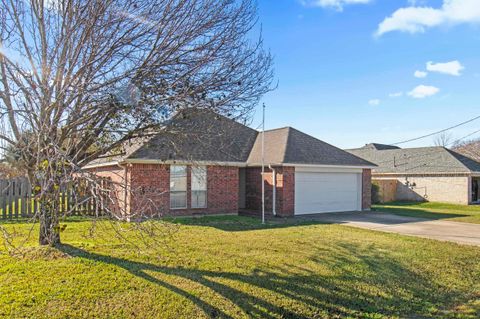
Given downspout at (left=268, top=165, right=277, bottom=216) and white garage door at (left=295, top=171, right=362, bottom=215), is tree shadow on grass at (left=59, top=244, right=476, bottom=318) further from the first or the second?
white garage door at (left=295, top=171, right=362, bottom=215)

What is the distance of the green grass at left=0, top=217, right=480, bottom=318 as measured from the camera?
17.5 feet

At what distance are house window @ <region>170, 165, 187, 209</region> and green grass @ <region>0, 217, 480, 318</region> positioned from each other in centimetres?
546

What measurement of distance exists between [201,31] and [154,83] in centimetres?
135

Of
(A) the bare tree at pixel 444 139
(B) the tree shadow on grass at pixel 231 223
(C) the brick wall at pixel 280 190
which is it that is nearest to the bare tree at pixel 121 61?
(B) the tree shadow on grass at pixel 231 223

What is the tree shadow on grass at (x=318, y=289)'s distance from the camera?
552 centimetres

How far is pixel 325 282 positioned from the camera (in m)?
6.62

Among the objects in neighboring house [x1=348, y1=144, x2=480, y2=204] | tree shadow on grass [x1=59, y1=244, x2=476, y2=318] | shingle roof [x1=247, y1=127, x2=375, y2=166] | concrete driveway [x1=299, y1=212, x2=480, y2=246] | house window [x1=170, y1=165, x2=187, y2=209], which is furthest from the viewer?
neighboring house [x1=348, y1=144, x2=480, y2=204]

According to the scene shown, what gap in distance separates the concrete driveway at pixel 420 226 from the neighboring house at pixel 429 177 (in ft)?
38.2

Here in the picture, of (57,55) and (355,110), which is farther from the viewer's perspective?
(355,110)

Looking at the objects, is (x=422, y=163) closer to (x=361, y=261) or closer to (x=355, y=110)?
(x=355, y=110)

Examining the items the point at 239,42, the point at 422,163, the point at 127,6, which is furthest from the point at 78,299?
the point at 422,163

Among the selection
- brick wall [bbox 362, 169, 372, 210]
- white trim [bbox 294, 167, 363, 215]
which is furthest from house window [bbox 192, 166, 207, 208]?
brick wall [bbox 362, 169, 372, 210]

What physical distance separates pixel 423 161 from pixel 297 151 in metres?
16.4

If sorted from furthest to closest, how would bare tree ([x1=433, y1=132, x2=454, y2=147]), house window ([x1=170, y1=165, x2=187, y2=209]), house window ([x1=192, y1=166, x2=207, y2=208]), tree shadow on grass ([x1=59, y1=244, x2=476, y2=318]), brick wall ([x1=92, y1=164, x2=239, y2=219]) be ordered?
bare tree ([x1=433, y1=132, x2=454, y2=147]) → house window ([x1=192, y1=166, x2=207, y2=208]) → house window ([x1=170, y1=165, x2=187, y2=209]) → brick wall ([x1=92, y1=164, x2=239, y2=219]) → tree shadow on grass ([x1=59, y1=244, x2=476, y2=318])
